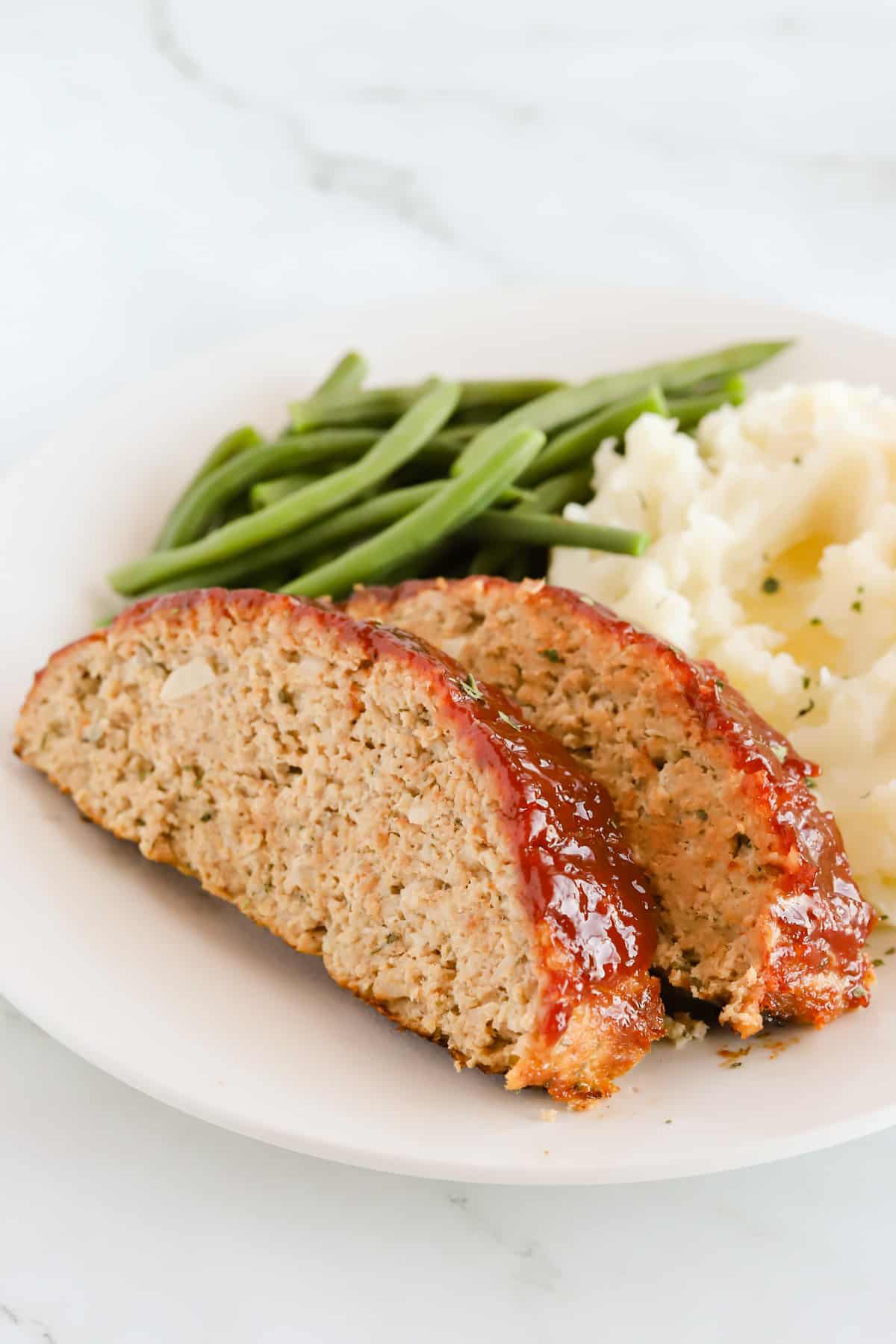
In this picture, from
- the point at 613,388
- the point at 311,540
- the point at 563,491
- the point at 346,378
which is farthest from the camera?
the point at 346,378

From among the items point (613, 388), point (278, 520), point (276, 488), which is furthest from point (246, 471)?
point (613, 388)

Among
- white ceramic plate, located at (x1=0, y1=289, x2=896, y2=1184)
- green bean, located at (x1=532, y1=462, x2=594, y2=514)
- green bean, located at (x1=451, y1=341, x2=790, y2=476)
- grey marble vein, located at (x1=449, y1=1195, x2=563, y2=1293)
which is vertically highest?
green bean, located at (x1=451, y1=341, x2=790, y2=476)

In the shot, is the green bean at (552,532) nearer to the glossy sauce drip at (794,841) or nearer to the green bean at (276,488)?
the green bean at (276,488)

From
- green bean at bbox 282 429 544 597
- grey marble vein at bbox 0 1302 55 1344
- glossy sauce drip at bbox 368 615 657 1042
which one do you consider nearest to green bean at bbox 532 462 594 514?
green bean at bbox 282 429 544 597

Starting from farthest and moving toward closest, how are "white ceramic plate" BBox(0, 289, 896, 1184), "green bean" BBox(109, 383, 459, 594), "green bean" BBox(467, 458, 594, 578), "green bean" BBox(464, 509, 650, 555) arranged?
1. "green bean" BBox(467, 458, 594, 578)
2. "green bean" BBox(109, 383, 459, 594)
3. "green bean" BBox(464, 509, 650, 555)
4. "white ceramic plate" BBox(0, 289, 896, 1184)

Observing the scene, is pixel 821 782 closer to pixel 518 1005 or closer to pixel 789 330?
pixel 518 1005

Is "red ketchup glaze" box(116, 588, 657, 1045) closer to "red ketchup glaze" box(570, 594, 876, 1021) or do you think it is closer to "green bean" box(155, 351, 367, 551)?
"red ketchup glaze" box(570, 594, 876, 1021)

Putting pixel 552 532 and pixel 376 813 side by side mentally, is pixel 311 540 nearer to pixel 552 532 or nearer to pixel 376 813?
pixel 552 532
